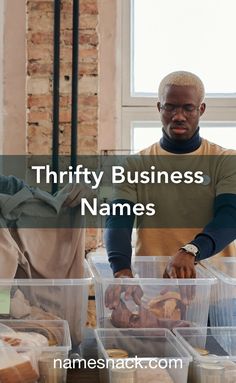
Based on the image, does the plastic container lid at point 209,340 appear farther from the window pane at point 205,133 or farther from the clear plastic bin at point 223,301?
the window pane at point 205,133

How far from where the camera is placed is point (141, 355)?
1010 millimetres

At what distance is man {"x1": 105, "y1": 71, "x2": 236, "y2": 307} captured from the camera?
139 cm

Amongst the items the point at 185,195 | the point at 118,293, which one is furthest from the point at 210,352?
the point at 185,195

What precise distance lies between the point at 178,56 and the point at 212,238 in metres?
1.94

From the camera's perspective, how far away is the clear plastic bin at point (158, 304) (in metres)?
1.08

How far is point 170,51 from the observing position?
10.1 feet

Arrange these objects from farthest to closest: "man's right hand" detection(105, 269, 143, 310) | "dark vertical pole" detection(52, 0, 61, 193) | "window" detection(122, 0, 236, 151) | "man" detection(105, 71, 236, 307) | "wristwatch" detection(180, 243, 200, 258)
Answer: "window" detection(122, 0, 236, 151) → "dark vertical pole" detection(52, 0, 61, 193) → "man" detection(105, 71, 236, 307) → "wristwatch" detection(180, 243, 200, 258) → "man's right hand" detection(105, 269, 143, 310)

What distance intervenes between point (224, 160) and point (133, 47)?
1.68 meters

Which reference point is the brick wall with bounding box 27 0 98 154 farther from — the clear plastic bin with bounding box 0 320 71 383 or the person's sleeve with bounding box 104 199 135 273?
the clear plastic bin with bounding box 0 320 71 383

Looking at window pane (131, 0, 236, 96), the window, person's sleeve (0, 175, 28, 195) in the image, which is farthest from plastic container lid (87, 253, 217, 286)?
window pane (131, 0, 236, 96)

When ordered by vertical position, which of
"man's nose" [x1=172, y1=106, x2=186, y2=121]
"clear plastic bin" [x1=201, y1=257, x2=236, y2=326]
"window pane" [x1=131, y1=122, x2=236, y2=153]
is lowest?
"clear plastic bin" [x1=201, y1=257, x2=236, y2=326]

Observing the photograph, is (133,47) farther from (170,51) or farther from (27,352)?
(27,352)

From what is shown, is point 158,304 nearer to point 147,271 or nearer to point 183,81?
point 147,271

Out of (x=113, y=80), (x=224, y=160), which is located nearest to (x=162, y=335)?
(x=224, y=160)
